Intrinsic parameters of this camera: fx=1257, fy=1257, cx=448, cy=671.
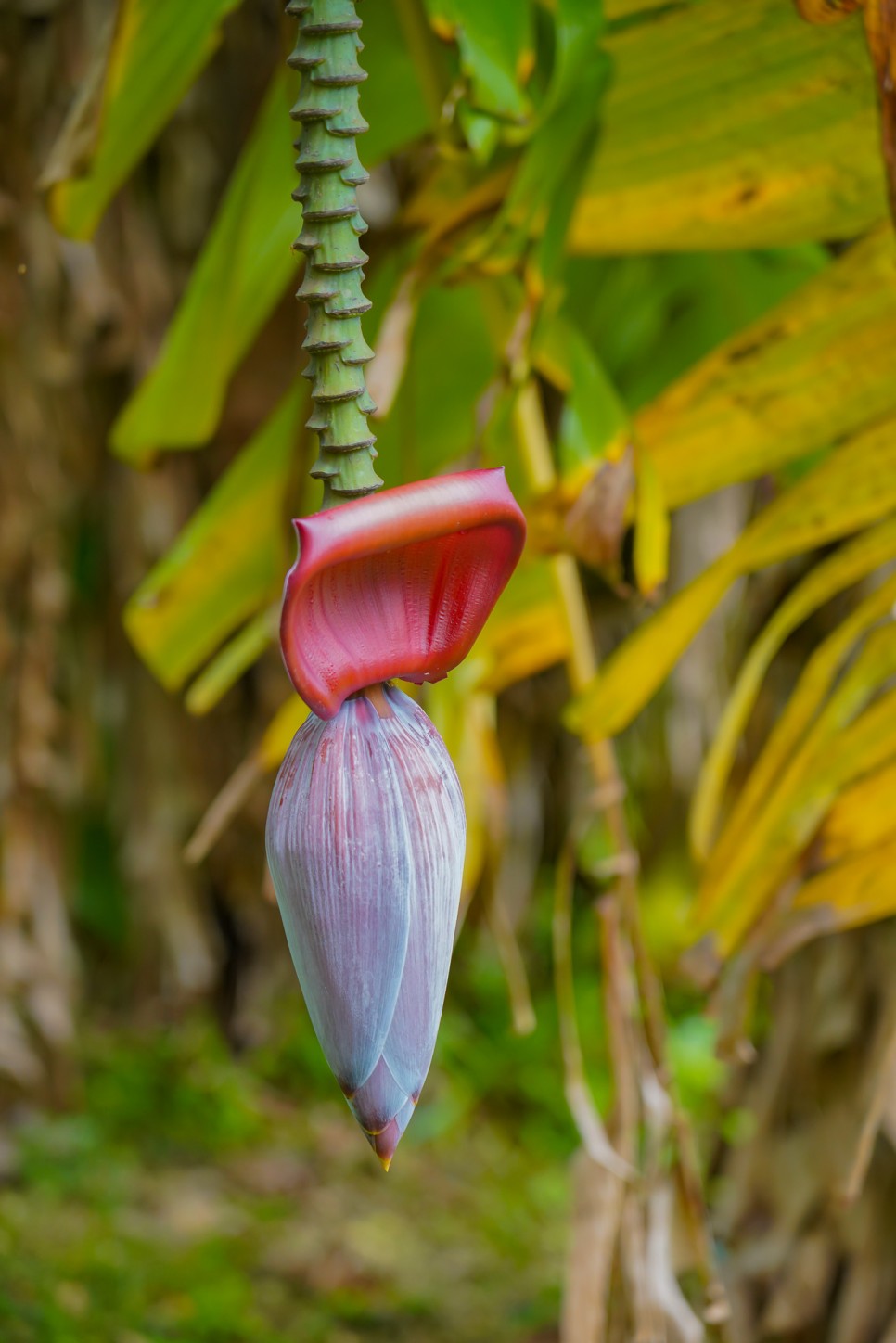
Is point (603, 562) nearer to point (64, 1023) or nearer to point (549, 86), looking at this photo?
point (549, 86)

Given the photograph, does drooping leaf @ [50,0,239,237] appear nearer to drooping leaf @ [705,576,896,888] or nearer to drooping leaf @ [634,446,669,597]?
drooping leaf @ [634,446,669,597]

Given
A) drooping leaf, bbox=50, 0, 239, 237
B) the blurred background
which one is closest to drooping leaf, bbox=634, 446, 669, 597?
the blurred background

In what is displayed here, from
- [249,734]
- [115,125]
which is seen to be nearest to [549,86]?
[115,125]

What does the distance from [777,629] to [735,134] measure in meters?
0.18

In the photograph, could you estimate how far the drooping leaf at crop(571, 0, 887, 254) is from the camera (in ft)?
1.27

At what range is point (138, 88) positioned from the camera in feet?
1.54

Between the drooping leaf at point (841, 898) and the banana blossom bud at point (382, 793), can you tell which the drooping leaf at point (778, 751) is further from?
the banana blossom bud at point (382, 793)

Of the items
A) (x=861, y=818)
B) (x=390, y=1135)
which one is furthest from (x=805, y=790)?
(x=390, y=1135)

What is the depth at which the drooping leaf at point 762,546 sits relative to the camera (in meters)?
0.43

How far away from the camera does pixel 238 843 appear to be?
4.10 feet

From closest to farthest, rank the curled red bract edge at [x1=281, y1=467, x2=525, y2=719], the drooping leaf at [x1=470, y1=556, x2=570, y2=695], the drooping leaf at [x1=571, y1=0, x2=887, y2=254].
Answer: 1. the curled red bract edge at [x1=281, y1=467, x2=525, y2=719]
2. the drooping leaf at [x1=571, y1=0, x2=887, y2=254]
3. the drooping leaf at [x1=470, y1=556, x2=570, y2=695]

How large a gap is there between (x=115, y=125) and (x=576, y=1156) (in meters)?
0.49

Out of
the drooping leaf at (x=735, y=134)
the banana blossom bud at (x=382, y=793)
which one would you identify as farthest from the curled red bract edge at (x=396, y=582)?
the drooping leaf at (x=735, y=134)

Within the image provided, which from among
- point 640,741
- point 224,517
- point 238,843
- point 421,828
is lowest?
point 640,741
